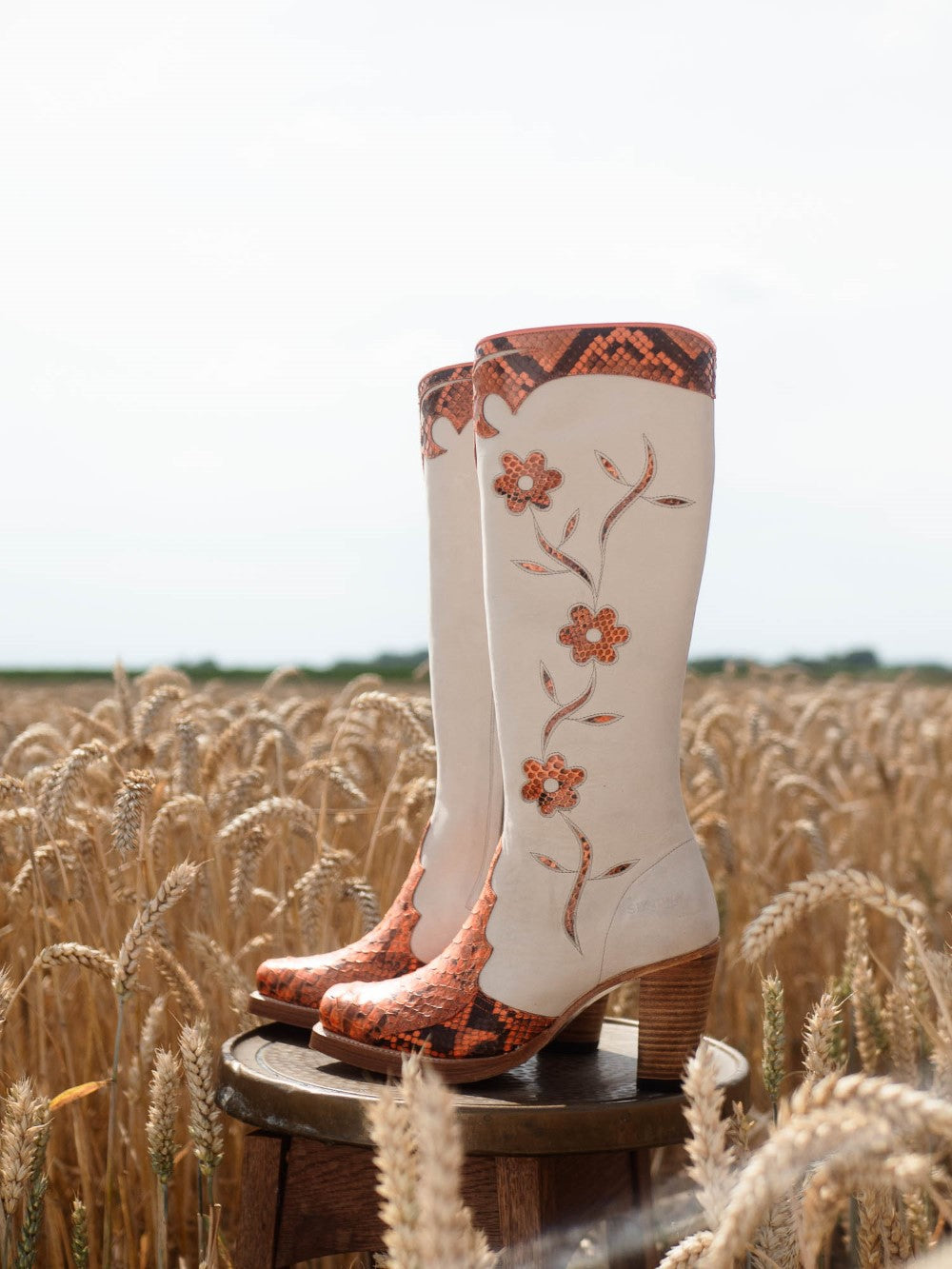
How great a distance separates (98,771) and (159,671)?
533 mm

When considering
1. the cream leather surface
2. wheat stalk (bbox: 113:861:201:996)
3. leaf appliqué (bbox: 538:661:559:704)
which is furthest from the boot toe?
leaf appliqué (bbox: 538:661:559:704)

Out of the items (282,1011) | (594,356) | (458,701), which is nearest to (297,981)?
(282,1011)

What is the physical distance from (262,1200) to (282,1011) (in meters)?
0.22

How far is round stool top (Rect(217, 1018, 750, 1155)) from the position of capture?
927 mm

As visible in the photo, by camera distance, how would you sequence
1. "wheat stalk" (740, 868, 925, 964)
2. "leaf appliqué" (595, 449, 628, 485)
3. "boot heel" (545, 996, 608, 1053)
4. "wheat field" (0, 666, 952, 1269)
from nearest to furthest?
"wheat field" (0, 666, 952, 1269), "wheat stalk" (740, 868, 925, 964), "leaf appliqué" (595, 449, 628, 485), "boot heel" (545, 996, 608, 1053)

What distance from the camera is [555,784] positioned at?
107 centimetres

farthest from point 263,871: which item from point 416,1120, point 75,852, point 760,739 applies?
point 416,1120

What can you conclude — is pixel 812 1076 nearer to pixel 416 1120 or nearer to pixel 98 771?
pixel 416 1120

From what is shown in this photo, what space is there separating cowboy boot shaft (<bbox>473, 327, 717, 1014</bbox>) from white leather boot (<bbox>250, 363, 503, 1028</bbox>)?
0.19 m

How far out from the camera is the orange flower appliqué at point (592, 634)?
1054mm

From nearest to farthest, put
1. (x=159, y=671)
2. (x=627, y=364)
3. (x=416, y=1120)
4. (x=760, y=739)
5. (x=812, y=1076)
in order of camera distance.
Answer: (x=416, y=1120)
(x=812, y=1076)
(x=627, y=364)
(x=159, y=671)
(x=760, y=739)

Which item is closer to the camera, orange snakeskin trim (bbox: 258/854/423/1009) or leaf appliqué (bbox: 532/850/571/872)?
leaf appliqué (bbox: 532/850/571/872)

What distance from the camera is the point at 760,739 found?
279 centimetres

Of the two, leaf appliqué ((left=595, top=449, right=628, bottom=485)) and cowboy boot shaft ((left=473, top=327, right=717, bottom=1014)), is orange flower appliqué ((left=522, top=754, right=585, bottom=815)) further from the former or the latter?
leaf appliqué ((left=595, top=449, right=628, bottom=485))
